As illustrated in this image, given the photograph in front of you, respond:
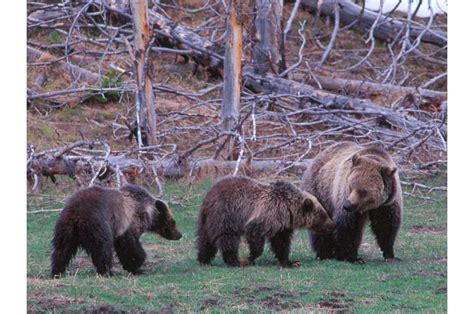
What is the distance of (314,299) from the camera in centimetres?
698

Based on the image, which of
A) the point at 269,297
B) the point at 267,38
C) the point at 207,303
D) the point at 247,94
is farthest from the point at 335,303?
the point at 267,38

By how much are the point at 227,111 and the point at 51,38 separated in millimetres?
6072

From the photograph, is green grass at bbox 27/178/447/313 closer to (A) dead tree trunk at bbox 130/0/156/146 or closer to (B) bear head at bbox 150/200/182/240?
(B) bear head at bbox 150/200/182/240

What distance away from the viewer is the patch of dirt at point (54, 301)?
6621mm

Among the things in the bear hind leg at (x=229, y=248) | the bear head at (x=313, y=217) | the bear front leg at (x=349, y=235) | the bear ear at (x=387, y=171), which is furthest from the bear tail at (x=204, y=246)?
the bear ear at (x=387, y=171)

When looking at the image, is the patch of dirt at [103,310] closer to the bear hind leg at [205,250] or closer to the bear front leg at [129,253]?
the bear front leg at [129,253]

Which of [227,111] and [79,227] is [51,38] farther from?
[79,227]

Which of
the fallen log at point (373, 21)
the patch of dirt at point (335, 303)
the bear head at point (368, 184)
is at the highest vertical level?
the fallen log at point (373, 21)

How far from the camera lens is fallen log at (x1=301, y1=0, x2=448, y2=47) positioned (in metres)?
19.3

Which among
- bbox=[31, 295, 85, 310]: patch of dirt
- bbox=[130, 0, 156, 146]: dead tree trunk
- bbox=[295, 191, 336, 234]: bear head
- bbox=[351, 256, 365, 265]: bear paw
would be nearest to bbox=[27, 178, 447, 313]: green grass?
bbox=[31, 295, 85, 310]: patch of dirt

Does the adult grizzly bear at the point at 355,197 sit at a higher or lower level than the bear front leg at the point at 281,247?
higher

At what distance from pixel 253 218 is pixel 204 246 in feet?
1.78
